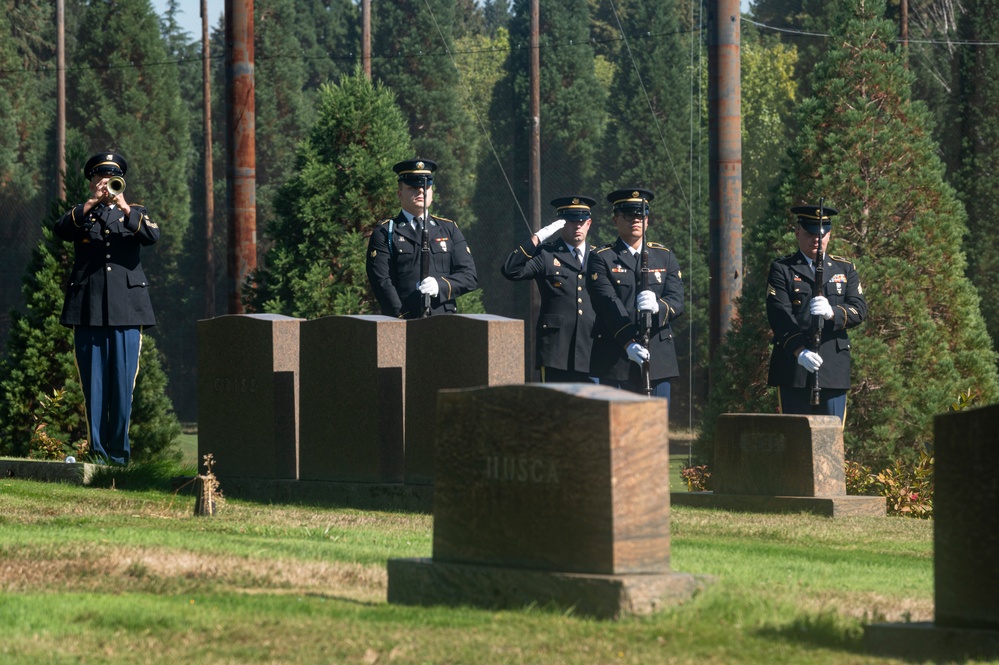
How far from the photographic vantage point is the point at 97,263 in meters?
11.2

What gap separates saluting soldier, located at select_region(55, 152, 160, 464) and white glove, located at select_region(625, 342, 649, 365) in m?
3.64

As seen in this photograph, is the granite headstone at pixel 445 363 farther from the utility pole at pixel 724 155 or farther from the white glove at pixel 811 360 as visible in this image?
the utility pole at pixel 724 155

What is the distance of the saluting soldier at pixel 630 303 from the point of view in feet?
41.5

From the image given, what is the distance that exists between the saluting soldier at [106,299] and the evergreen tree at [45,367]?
7.58 ft

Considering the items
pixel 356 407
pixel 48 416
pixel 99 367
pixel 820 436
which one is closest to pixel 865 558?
pixel 820 436

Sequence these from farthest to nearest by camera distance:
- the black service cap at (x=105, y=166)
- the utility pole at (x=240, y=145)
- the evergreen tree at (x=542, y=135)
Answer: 1. the evergreen tree at (x=542, y=135)
2. the utility pole at (x=240, y=145)
3. the black service cap at (x=105, y=166)

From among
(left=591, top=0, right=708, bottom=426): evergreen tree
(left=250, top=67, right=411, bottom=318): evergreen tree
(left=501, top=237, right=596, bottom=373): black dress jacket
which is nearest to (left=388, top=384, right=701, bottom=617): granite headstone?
(left=501, top=237, right=596, bottom=373): black dress jacket

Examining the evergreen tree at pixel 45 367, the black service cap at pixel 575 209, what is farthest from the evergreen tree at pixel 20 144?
the black service cap at pixel 575 209

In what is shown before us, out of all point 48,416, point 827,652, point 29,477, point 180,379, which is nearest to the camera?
point 827,652

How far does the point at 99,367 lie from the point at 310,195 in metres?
4.59

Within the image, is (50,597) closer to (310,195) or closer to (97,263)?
(97,263)

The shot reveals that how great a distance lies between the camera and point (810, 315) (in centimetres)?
1196

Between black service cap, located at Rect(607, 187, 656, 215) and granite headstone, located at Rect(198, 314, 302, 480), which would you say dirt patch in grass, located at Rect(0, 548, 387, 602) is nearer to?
granite headstone, located at Rect(198, 314, 302, 480)

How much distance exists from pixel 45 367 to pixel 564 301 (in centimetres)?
452
